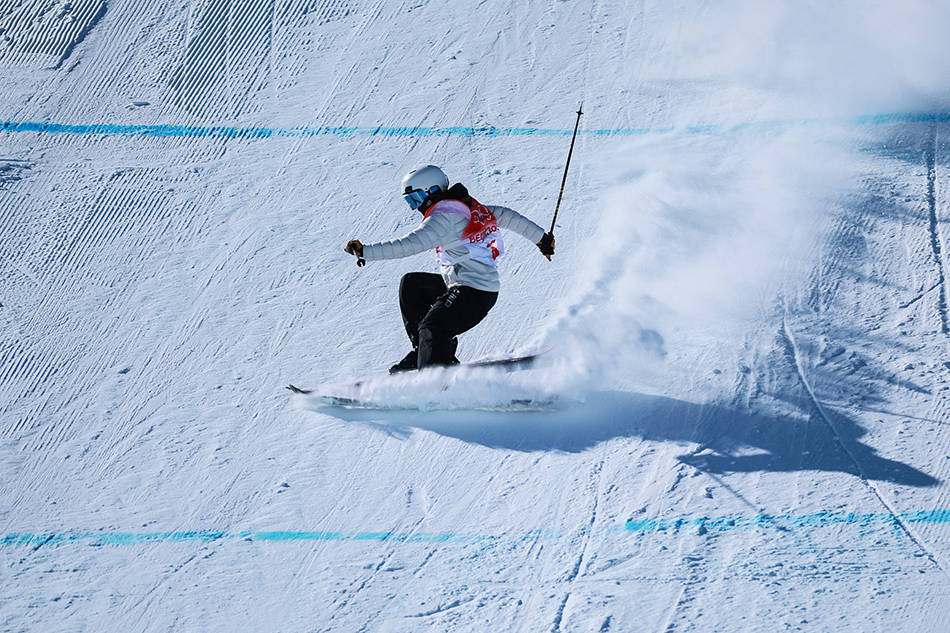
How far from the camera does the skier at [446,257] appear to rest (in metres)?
5.48

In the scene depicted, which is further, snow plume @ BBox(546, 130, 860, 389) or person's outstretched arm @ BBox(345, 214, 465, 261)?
snow plume @ BBox(546, 130, 860, 389)

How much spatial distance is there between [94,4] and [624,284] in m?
5.68

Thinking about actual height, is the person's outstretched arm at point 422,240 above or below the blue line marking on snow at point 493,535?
above

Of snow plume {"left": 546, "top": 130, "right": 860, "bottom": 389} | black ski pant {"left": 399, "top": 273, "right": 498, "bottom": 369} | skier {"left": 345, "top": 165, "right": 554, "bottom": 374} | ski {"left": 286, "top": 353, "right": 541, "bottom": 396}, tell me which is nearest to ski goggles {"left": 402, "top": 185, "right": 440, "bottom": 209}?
skier {"left": 345, "top": 165, "right": 554, "bottom": 374}

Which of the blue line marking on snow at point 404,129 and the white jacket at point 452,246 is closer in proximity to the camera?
the white jacket at point 452,246

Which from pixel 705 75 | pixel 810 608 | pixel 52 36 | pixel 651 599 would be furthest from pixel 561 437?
pixel 52 36

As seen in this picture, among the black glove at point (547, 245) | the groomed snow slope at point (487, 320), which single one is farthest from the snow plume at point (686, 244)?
the black glove at point (547, 245)

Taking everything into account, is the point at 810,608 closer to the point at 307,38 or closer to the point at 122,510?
the point at 122,510

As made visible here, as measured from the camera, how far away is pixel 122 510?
17.1 ft

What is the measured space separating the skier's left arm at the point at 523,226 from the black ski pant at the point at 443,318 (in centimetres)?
38

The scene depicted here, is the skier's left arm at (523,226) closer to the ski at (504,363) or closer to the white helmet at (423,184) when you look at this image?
the white helmet at (423,184)

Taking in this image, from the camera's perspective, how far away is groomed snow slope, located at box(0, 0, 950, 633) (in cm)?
468

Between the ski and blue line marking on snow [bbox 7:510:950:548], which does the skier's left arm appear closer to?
the ski

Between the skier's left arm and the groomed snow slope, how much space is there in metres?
0.52
